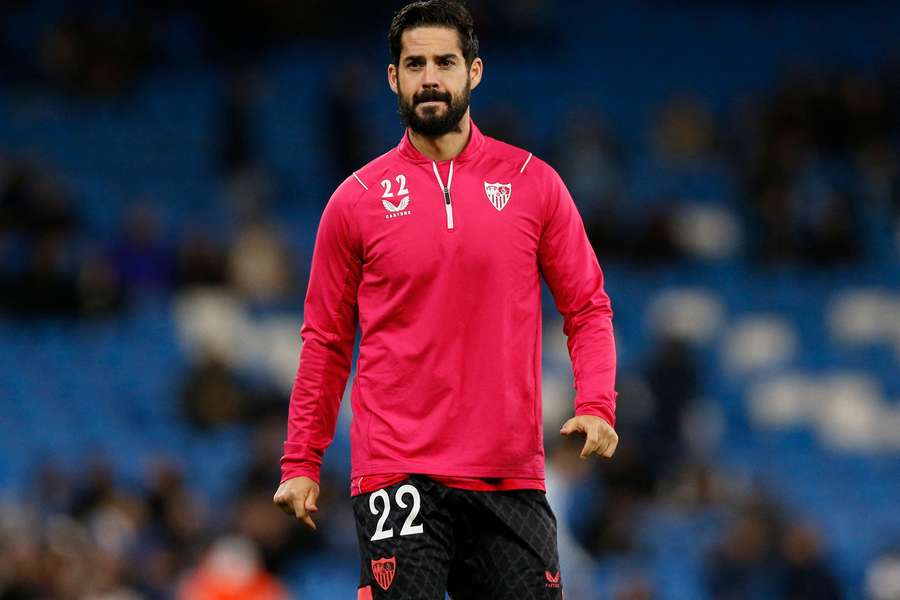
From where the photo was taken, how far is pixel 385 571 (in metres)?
4.25

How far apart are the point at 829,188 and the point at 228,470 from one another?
661cm

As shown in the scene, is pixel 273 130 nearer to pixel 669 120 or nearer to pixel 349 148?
pixel 349 148

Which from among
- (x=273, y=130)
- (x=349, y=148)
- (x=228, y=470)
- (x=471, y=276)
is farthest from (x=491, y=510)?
(x=273, y=130)

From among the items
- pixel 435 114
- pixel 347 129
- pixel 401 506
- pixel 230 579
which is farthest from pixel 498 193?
pixel 347 129

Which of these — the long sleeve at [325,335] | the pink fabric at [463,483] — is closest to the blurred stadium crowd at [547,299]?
the long sleeve at [325,335]

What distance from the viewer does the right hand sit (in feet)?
14.5

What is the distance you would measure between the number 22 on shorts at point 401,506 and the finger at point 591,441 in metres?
0.45

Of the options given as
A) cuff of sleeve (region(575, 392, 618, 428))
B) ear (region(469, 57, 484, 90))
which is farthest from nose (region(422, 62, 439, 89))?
cuff of sleeve (region(575, 392, 618, 428))

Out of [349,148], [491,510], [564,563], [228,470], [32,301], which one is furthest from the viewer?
[349,148]

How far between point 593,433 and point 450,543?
0.49m

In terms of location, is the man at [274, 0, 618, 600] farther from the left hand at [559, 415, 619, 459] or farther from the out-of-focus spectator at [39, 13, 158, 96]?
the out-of-focus spectator at [39, 13, 158, 96]

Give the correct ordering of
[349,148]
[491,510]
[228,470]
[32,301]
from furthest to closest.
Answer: [349,148]
[32,301]
[228,470]
[491,510]

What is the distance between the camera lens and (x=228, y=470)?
1195cm

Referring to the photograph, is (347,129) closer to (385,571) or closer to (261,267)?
(261,267)
